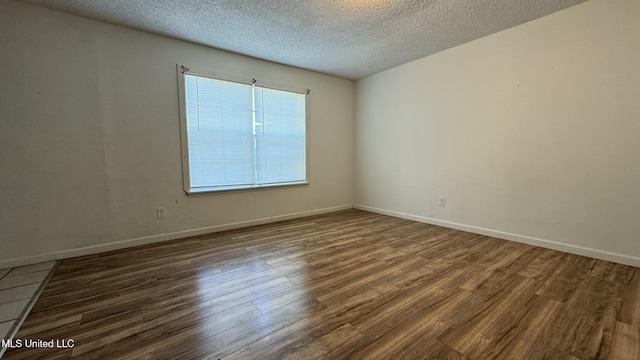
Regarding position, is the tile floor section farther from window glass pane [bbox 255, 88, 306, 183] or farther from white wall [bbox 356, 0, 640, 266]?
white wall [bbox 356, 0, 640, 266]

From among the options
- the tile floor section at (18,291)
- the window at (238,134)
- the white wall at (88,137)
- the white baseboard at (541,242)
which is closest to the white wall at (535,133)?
the white baseboard at (541,242)

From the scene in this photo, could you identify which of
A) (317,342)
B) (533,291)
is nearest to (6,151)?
(317,342)

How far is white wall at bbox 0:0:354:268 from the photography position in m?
2.54

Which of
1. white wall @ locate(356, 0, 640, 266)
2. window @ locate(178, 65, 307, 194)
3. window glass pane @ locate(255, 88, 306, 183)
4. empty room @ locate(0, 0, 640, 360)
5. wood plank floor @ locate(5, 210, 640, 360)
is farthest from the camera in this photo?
window glass pane @ locate(255, 88, 306, 183)

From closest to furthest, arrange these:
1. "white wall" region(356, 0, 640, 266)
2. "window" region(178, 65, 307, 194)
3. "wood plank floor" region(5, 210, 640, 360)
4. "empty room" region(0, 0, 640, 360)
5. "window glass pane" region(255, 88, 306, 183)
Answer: "wood plank floor" region(5, 210, 640, 360) → "empty room" region(0, 0, 640, 360) → "white wall" region(356, 0, 640, 266) → "window" region(178, 65, 307, 194) → "window glass pane" region(255, 88, 306, 183)

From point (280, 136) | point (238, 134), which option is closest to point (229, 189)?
point (238, 134)

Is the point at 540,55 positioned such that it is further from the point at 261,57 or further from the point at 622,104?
the point at 261,57

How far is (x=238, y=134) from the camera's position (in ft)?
12.6

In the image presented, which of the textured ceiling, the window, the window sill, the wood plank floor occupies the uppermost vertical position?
the textured ceiling

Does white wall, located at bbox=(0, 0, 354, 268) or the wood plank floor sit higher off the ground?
white wall, located at bbox=(0, 0, 354, 268)

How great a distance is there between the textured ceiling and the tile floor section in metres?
2.59

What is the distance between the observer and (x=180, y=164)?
3.42 m

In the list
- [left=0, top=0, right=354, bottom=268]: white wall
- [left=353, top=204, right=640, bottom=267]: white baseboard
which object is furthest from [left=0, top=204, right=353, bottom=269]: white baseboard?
[left=353, top=204, right=640, bottom=267]: white baseboard

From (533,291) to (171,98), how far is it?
426 centimetres
